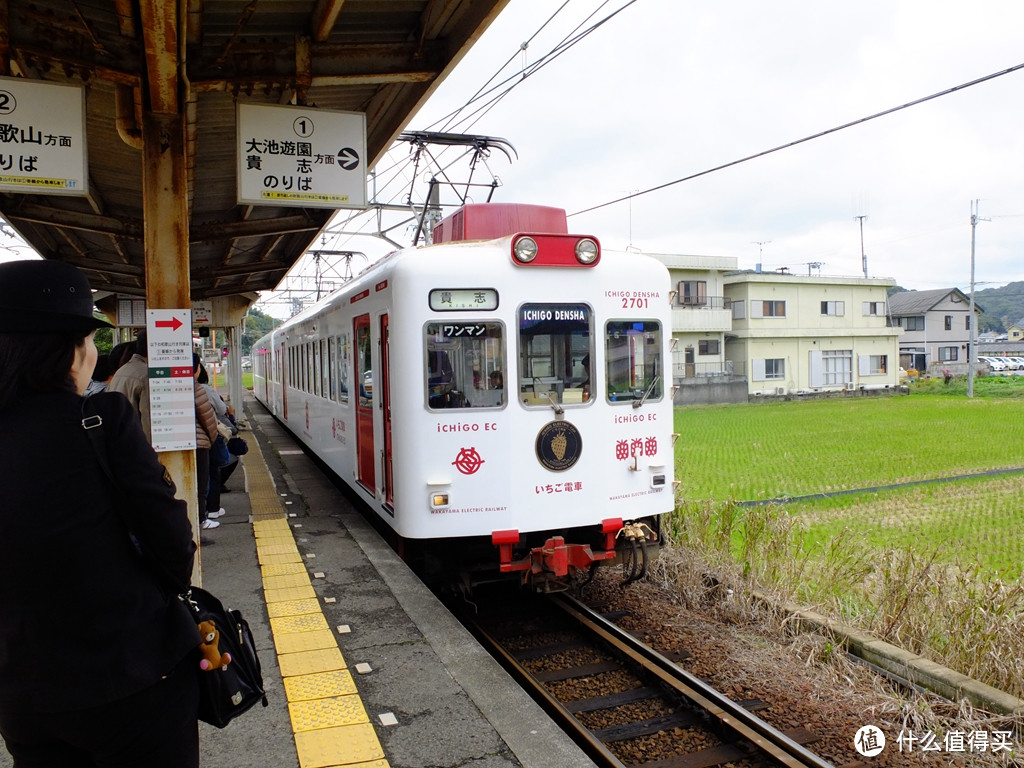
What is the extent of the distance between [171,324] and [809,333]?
36.3 m

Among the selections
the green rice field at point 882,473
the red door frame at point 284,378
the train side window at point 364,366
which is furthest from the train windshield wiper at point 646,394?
the red door frame at point 284,378

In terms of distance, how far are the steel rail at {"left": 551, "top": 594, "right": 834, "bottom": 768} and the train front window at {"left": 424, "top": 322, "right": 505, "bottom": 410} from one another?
1.76 m

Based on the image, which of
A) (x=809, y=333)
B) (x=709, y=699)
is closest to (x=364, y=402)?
(x=709, y=699)

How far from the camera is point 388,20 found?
209 inches

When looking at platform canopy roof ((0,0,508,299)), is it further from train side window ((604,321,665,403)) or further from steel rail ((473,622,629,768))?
steel rail ((473,622,629,768))

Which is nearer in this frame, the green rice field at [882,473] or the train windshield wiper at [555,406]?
the train windshield wiper at [555,406]

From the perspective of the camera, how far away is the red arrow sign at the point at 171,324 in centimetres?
504

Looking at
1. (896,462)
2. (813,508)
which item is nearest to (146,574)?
(813,508)

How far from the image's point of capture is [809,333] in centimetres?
3756

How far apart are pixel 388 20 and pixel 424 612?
12.7 ft

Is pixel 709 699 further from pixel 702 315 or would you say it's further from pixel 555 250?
pixel 702 315

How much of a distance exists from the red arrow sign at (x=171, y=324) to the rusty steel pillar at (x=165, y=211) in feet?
0.31

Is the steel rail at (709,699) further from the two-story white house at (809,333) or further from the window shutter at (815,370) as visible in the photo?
the window shutter at (815,370)

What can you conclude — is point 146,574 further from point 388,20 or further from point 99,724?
point 388,20
